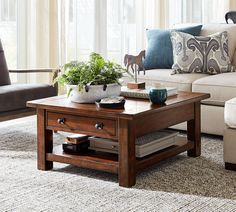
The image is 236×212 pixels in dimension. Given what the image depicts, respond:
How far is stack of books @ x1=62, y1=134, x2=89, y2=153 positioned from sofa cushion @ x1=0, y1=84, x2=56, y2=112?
0.83 meters

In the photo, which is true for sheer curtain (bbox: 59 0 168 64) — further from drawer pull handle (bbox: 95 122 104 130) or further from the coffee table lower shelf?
drawer pull handle (bbox: 95 122 104 130)

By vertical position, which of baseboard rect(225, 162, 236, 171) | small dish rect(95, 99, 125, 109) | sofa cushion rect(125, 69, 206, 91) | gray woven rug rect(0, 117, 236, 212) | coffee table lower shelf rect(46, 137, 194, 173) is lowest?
gray woven rug rect(0, 117, 236, 212)

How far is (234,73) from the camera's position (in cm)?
451

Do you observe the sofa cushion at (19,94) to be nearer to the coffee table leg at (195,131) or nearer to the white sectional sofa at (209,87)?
the white sectional sofa at (209,87)

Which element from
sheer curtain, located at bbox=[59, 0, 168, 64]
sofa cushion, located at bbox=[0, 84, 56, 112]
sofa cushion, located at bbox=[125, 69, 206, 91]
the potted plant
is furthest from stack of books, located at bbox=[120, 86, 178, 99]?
sheer curtain, located at bbox=[59, 0, 168, 64]

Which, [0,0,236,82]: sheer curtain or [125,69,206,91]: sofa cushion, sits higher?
[0,0,236,82]: sheer curtain

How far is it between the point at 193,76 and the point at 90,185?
1728 millimetres

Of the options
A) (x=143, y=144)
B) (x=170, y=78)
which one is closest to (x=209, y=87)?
(x=170, y=78)

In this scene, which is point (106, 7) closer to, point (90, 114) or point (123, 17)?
point (123, 17)

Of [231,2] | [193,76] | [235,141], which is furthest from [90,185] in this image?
[231,2]

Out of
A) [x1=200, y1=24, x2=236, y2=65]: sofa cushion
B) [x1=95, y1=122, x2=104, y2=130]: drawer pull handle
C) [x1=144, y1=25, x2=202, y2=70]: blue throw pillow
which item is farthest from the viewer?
[x1=144, y1=25, x2=202, y2=70]: blue throw pillow

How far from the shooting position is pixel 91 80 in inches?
130

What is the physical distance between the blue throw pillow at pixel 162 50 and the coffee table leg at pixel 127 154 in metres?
1.97

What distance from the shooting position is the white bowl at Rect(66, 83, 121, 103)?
332 centimetres
